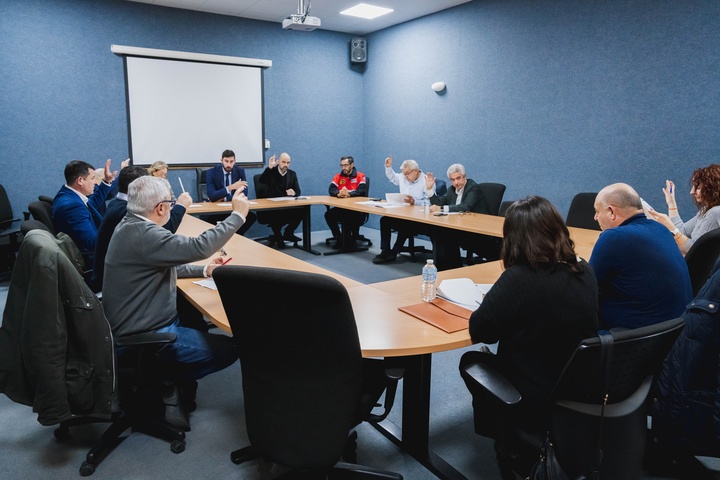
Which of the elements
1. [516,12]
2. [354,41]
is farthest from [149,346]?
[354,41]

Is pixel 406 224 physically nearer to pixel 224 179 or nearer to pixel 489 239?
pixel 489 239

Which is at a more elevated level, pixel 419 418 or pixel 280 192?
pixel 280 192

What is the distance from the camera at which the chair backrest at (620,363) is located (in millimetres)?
1282

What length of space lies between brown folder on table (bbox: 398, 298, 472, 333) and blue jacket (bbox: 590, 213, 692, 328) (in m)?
0.63

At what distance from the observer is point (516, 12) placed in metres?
5.44

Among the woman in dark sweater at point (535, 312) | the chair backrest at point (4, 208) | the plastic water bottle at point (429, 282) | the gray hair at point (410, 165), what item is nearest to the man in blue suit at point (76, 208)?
the chair backrest at point (4, 208)

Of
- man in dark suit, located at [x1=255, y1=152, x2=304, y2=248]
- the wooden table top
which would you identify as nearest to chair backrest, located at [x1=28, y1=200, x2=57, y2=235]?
the wooden table top

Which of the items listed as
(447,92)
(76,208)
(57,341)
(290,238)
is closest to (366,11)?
(447,92)

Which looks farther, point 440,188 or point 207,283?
point 440,188

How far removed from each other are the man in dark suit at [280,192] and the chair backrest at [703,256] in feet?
15.2

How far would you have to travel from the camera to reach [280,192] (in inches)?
256

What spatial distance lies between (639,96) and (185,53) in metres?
5.19

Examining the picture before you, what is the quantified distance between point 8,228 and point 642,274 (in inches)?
226

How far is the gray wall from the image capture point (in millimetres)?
4320
